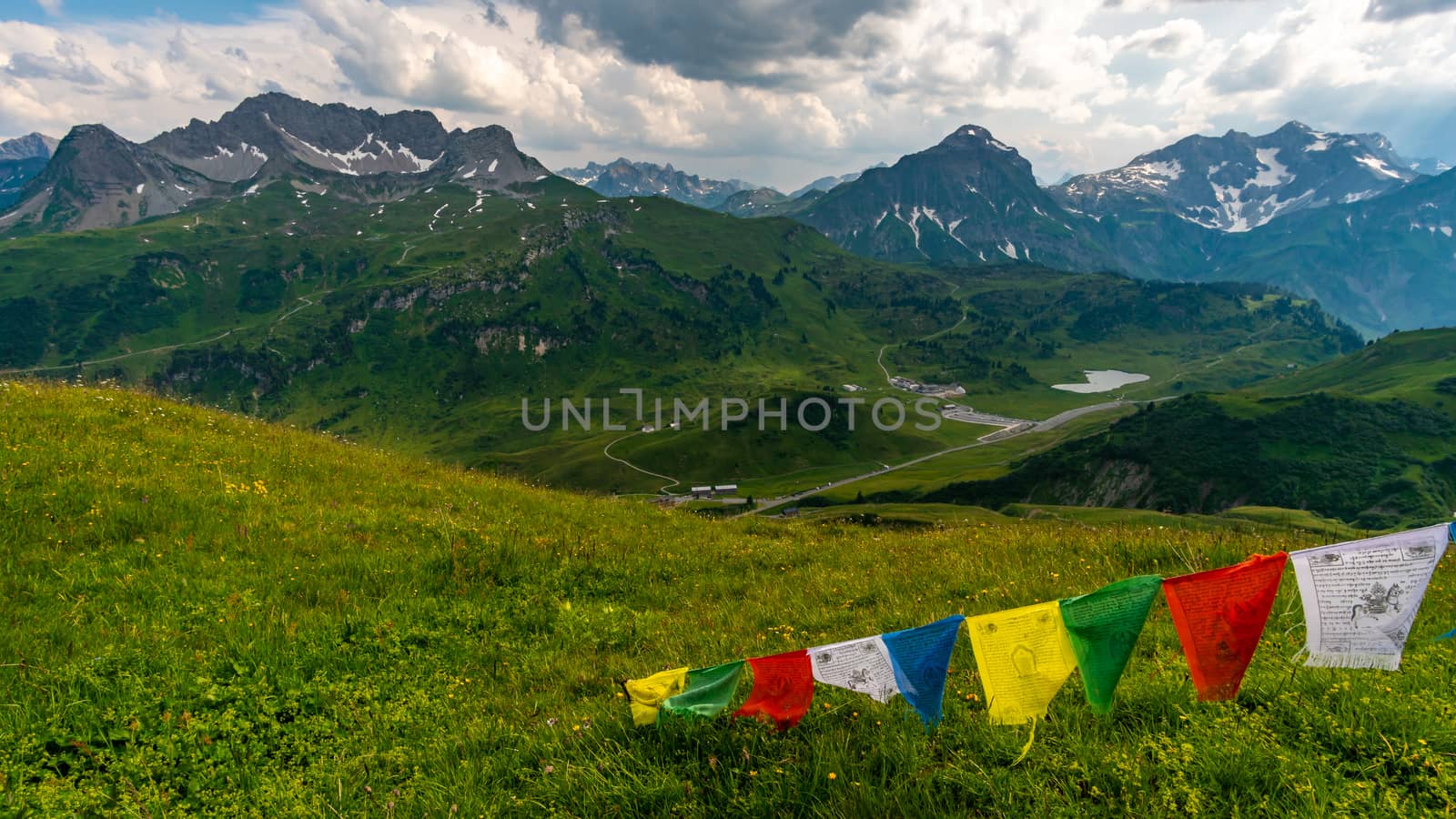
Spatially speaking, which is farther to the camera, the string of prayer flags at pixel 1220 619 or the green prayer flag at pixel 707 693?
the green prayer flag at pixel 707 693

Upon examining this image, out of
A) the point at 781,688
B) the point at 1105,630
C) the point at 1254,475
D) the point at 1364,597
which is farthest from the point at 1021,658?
the point at 1254,475

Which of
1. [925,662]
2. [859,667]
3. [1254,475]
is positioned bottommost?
[1254,475]

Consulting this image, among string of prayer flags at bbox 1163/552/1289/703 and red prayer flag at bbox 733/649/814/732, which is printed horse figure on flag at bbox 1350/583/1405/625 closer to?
string of prayer flags at bbox 1163/552/1289/703

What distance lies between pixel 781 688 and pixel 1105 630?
2848 mm

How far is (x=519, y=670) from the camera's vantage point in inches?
329

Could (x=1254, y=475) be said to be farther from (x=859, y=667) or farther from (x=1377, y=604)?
(x=859, y=667)

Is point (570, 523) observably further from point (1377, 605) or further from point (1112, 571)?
point (1377, 605)

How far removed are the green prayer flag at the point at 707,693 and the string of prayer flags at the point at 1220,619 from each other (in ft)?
12.7

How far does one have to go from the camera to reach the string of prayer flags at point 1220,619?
5551 millimetres

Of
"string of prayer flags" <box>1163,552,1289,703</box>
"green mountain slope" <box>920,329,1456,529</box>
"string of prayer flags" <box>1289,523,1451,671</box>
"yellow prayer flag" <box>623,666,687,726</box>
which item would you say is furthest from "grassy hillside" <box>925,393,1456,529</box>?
"yellow prayer flag" <box>623,666,687,726</box>

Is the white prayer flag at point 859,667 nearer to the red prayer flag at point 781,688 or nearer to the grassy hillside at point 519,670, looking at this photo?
the red prayer flag at point 781,688

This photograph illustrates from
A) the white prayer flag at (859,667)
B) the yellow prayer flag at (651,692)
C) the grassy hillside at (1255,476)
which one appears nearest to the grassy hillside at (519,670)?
the yellow prayer flag at (651,692)

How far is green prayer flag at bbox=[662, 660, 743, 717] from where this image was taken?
567cm

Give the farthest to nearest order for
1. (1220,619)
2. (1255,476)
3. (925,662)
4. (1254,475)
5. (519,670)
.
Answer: (1254,475) → (1255,476) → (519,670) → (925,662) → (1220,619)
